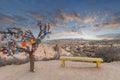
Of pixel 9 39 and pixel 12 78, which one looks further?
pixel 9 39

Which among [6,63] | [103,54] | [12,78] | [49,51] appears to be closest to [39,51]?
[49,51]

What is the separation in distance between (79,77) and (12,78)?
369 cm

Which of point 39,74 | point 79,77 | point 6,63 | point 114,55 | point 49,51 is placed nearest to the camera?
point 79,77

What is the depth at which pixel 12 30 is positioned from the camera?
9.70 meters

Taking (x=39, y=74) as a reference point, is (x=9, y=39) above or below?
above

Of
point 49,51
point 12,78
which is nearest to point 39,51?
point 49,51

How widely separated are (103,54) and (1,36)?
12206mm

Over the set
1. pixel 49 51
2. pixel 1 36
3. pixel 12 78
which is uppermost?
pixel 1 36

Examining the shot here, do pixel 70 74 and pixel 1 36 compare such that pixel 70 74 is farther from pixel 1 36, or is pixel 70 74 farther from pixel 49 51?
pixel 49 51

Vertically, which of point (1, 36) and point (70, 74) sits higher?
point (1, 36)

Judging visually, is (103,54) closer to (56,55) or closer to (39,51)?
(56,55)

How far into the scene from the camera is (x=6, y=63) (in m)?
13.4

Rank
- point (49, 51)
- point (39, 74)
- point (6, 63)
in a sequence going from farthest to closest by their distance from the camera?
point (49, 51) → point (6, 63) → point (39, 74)

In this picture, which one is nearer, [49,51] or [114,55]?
[114,55]
